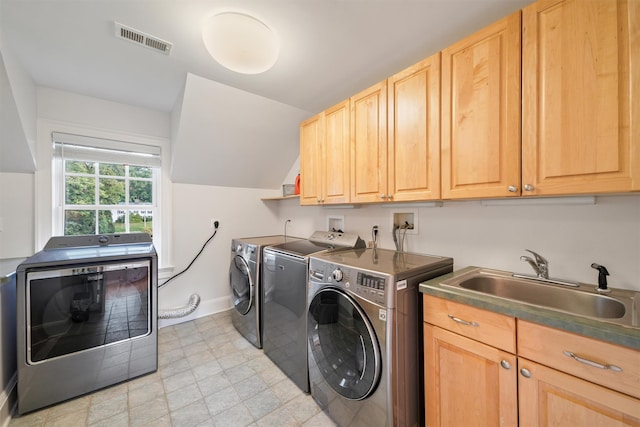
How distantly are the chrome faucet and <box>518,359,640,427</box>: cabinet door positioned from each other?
563 mm

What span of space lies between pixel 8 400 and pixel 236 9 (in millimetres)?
2803

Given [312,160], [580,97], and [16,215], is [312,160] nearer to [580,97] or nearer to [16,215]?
[580,97]

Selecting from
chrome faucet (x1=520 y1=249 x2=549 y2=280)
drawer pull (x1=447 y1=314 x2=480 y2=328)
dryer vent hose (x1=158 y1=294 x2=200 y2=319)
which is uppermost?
chrome faucet (x1=520 y1=249 x2=549 y2=280)

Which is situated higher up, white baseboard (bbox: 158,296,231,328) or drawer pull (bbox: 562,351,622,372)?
drawer pull (bbox: 562,351,622,372)

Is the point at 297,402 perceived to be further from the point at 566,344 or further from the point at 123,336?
the point at 566,344

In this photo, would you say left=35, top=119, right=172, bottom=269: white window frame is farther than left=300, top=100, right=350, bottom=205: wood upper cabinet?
Yes

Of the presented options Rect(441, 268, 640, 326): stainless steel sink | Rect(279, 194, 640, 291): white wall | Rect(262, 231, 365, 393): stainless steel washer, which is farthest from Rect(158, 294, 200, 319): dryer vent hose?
Rect(441, 268, 640, 326): stainless steel sink

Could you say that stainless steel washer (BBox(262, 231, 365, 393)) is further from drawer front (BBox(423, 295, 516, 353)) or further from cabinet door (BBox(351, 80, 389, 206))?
drawer front (BBox(423, 295, 516, 353))

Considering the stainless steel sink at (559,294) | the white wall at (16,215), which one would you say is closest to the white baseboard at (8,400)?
the white wall at (16,215)

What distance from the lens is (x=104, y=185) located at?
254 centimetres

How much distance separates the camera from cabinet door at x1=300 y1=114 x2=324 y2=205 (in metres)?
2.28

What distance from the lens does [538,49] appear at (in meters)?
1.08

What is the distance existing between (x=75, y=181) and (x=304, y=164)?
7.52 feet

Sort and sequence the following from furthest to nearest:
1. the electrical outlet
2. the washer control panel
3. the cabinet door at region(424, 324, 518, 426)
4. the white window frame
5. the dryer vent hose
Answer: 1. the dryer vent hose
2. the white window frame
3. the electrical outlet
4. the washer control panel
5. the cabinet door at region(424, 324, 518, 426)
